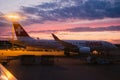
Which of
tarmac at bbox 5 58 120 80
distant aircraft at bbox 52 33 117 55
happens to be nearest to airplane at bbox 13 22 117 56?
distant aircraft at bbox 52 33 117 55

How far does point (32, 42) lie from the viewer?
2507 inches

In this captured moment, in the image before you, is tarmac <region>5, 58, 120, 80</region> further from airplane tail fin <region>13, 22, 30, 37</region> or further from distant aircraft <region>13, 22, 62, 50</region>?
airplane tail fin <region>13, 22, 30, 37</region>

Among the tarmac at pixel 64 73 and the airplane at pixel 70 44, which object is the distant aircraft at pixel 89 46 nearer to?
the airplane at pixel 70 44

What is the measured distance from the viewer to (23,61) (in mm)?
34969

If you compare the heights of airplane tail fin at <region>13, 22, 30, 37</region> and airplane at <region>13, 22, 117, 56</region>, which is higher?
airplane tail fin at <region>13, 22, 30, 37</region>

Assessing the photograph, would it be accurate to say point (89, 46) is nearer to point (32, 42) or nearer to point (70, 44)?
point (70, 44)

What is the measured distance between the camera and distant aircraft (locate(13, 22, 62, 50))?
6112cm

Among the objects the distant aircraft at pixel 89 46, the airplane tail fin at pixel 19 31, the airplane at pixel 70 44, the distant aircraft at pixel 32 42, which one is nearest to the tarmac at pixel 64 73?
the airplane at pixel 70 44

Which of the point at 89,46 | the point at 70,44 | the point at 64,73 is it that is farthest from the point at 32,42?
the point at 64,73

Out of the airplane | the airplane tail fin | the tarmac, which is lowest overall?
the tarmac

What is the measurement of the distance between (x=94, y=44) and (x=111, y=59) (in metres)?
19.0

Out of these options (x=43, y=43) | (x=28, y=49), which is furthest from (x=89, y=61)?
(x=28, y=49)

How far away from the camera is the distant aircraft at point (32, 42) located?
61.1 m

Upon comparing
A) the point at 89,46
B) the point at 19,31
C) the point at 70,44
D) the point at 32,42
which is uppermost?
the point at 19,31
